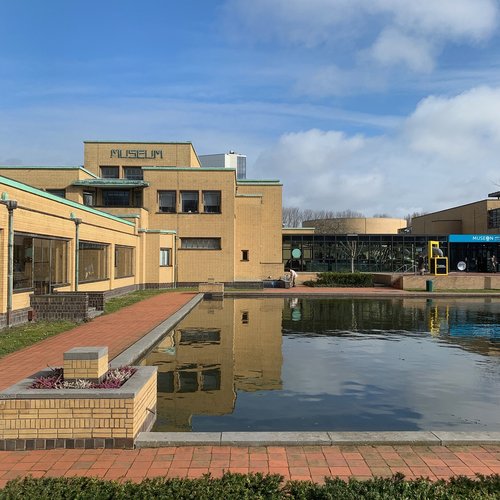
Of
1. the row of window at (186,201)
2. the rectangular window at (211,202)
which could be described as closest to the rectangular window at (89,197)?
the row of window at (186,201)

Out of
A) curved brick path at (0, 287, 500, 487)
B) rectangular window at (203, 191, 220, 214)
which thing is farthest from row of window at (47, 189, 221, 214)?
curved brick path at (0, 287, 500, 487)

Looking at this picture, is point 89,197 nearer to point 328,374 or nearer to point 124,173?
point 124,173

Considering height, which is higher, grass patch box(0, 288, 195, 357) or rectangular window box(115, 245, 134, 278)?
rectangular window box(115, 245, 134, 278)

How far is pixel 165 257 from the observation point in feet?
116

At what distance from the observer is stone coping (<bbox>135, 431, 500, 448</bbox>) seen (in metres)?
5.86

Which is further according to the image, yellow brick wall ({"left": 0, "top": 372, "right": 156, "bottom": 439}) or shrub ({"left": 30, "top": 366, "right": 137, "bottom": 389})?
shrub ({"left": 30, "top": 366, "right": 137, "bottom": 389})

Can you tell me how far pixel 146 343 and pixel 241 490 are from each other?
8.55 metres

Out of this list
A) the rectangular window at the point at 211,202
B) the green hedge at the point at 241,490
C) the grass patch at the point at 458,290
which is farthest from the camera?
the rectangular window at the point at 211,202

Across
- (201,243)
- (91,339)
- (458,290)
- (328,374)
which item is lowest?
(328,374)

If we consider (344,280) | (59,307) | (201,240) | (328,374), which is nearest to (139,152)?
(201,240)

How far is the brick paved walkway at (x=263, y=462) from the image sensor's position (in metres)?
5.11

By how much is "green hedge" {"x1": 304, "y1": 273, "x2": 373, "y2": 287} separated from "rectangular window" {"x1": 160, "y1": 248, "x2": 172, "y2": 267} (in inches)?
428

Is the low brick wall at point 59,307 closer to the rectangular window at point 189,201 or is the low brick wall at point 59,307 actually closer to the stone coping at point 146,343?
the stone coping at point 146,343

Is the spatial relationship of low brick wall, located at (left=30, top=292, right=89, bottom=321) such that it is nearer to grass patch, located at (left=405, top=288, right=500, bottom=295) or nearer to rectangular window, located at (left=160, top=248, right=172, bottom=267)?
rectangular window, located at (left=160, top=248, right=172, bottom=267)
